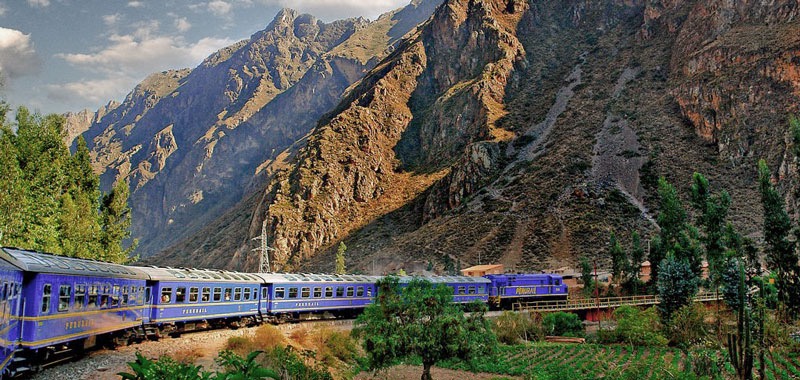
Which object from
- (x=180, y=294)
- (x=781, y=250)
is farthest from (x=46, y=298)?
(x=781, y=250)

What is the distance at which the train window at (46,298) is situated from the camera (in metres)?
16.0

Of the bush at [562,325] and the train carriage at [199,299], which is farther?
the bush at [562,325]

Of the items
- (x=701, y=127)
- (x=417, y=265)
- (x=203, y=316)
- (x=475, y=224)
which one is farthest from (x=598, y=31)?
(x=203, y=316)

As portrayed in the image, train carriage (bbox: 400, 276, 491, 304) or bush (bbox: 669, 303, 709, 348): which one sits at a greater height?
train carriage (bbox: 400, 276, 491, 304)

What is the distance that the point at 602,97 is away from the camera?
121m

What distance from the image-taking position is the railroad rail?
48.6m

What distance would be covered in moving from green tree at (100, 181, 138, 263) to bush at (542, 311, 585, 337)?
31.0m

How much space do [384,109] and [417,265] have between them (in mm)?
62707

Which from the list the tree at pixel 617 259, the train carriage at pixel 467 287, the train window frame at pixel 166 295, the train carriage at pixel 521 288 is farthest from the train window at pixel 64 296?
the tree at pixel 617 259

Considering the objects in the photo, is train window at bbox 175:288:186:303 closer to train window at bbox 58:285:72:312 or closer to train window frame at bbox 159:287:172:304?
train window frame at bbox 159:287:172:304

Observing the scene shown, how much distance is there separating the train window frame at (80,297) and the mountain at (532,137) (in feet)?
218

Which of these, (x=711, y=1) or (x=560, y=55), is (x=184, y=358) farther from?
(x=560, y=55)

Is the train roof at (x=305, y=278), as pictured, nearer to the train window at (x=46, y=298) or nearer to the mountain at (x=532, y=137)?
the train window at (x=46, y=298)

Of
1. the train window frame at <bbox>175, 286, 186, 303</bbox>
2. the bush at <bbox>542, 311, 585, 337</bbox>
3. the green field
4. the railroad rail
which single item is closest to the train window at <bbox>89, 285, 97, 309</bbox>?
the train window frame at <bbox>175, 286, 186, 303</bbox>
